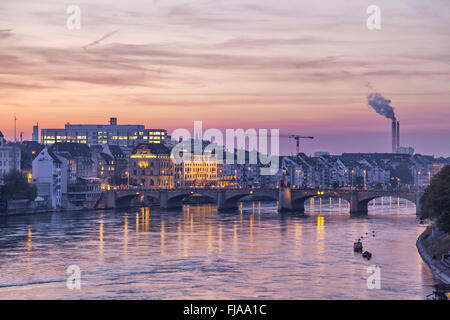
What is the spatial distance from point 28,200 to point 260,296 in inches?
3029

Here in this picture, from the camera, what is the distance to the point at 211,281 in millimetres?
53844

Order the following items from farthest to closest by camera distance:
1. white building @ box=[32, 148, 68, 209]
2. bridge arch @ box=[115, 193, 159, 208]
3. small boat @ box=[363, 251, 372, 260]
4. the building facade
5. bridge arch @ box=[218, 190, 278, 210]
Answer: the building facade, bridge arch @ box=[115, 193, 159, 208], bridge arch @ box=[218, 190, 278, 210], white building @ box=[32, 148, 68, 209], small boat @ box=[363, 251, 372, 260]

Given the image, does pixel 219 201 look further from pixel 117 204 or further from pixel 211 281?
pixel 211 281

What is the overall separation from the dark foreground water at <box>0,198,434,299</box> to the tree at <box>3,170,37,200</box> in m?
9.12

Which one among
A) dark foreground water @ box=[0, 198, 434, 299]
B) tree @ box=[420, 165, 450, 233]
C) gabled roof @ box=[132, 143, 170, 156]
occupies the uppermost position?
gabled roof @ box=[132, 143, 170, 156]

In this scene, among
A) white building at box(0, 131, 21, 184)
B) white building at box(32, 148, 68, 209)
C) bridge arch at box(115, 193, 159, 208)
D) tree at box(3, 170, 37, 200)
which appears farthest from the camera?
bridge arch at box(115, 193, 159, 208)

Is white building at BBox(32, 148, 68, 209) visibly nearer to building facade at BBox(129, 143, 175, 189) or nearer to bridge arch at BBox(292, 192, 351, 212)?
bridge arch at BBox(292, 192, 351, 212)

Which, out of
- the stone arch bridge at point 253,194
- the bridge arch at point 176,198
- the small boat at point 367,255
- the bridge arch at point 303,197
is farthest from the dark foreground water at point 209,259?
the bridge arch at point 176,198

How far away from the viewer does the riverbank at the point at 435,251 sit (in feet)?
171

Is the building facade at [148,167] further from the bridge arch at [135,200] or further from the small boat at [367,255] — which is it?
the small boat at [367,255]

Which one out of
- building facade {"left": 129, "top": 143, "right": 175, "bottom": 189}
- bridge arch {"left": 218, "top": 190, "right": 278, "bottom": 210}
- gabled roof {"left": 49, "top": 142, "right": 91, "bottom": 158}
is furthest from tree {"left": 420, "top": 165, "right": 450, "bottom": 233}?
building facade {"left": 129, "top": 143, "right": 175, "bottom": 189}

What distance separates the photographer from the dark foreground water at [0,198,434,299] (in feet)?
164

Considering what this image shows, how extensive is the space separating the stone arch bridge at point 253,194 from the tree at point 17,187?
20862mm
